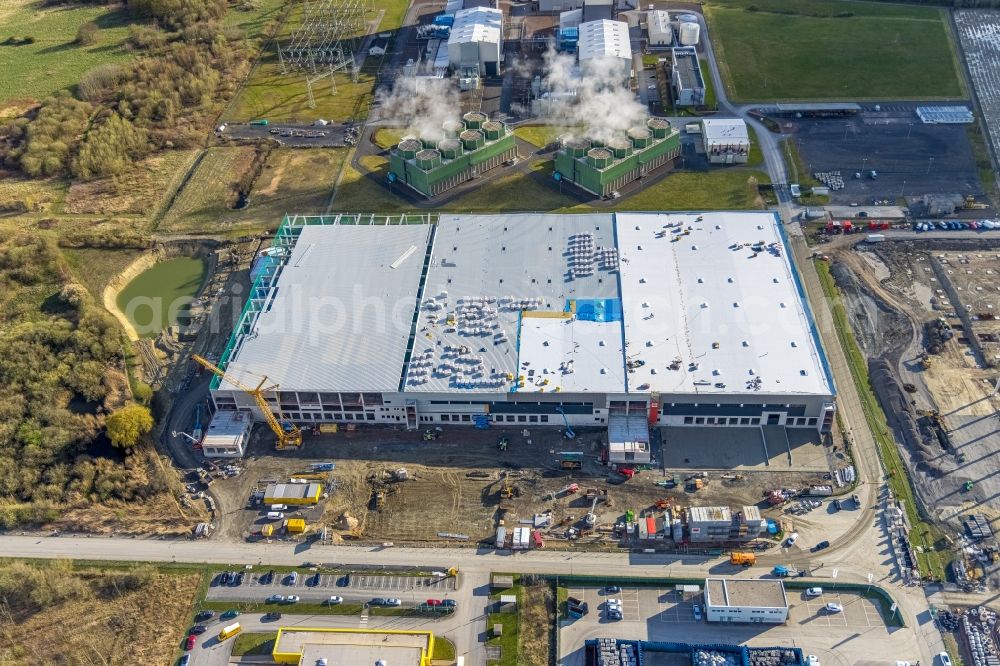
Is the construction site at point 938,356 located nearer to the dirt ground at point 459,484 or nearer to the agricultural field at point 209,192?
the dirt ground at point 459,484

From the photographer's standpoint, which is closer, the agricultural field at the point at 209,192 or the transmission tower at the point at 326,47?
the agricultural field at the point at 209,192

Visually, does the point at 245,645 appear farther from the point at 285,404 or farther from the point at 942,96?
the point at 942,96

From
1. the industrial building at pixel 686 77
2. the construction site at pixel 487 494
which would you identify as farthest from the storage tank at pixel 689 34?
the construction site at pixel 487 494

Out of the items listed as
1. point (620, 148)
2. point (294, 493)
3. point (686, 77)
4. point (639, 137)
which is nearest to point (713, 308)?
point (620, 148)

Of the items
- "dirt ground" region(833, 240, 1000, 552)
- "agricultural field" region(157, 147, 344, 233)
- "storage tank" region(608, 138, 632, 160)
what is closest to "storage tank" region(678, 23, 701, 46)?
"storage tank" region(608, 138, 632, 160)

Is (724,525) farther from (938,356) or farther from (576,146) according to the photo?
(576,146)

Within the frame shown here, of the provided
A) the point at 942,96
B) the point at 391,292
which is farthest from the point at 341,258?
the point at 942,96
